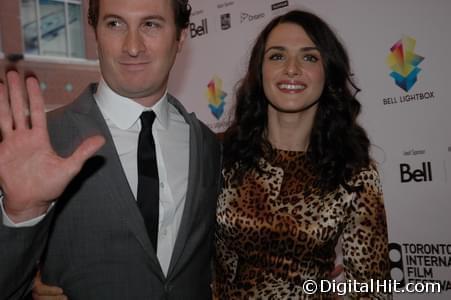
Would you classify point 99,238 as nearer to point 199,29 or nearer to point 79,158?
point 79,158

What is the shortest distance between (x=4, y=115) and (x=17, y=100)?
5cm

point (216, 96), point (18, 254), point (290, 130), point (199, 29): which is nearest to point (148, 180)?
point (18, 254)

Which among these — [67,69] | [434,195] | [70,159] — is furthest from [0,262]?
[67,69]

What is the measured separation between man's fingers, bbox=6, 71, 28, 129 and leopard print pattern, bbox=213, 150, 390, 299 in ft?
3.30

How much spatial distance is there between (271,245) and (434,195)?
1372 millimetres

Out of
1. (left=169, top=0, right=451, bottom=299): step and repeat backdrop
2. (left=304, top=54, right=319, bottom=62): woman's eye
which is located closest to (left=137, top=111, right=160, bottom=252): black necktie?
(left=304, top=54, right=319, bottom=62): woman's eye

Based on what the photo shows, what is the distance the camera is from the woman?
2018 millimetres

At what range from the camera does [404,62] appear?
121 inches

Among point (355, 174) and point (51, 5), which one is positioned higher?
point (51, 5)

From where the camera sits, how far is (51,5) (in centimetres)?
499

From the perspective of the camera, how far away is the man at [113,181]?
125 cm

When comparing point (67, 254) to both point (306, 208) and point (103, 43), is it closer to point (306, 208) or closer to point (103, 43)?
point (103, 43)

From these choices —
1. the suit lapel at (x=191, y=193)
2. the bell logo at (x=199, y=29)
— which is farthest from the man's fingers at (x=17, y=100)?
the bell logo at (x=199, y=29)

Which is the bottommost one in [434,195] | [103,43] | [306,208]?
[434,195]
